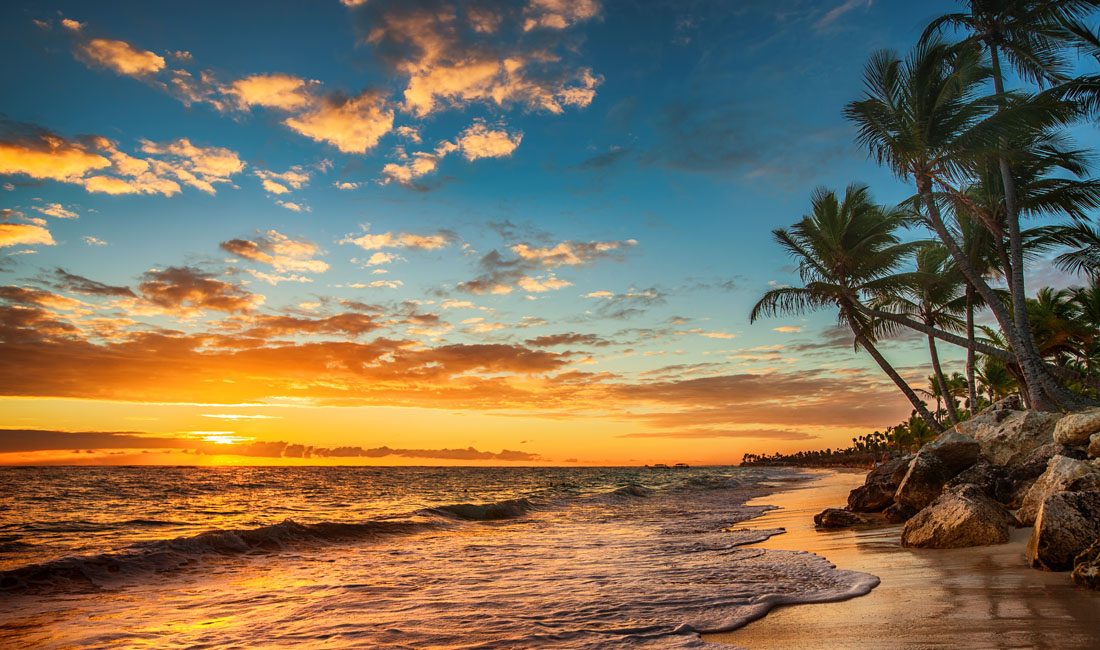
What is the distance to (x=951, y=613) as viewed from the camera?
18.4 ft

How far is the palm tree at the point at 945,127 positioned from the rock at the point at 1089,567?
15345 mm

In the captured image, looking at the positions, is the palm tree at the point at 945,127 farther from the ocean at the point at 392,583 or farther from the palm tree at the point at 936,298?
the ocean at the point at 392,583

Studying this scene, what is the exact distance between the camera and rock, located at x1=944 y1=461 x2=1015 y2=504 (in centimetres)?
1313

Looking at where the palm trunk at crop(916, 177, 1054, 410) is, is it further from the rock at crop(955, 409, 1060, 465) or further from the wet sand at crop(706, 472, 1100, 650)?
the wet sand at crop(706, 472, 1100, 650)

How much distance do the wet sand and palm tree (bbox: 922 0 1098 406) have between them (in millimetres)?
14164

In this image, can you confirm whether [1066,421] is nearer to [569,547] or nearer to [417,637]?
[569,547]

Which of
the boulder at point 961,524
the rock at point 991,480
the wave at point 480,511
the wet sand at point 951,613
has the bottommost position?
the wave at point 480,511

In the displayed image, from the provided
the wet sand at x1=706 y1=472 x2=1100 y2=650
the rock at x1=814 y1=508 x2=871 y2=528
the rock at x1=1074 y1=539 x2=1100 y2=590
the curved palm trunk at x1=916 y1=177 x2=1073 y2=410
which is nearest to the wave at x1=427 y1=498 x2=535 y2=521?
the rock at x1=814 y1=508 x2=871 y2=528

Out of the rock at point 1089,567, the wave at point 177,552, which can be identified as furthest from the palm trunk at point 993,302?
the wave at point 177,552

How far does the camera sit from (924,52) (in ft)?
68.7

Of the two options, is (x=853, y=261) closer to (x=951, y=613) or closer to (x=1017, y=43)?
(x=1017, y=43)

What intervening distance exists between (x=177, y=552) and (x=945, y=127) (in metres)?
25.4

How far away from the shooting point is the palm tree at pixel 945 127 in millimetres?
18422

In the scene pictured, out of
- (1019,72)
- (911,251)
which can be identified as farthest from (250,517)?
(1019,72)
